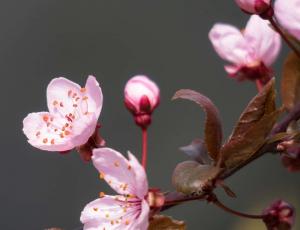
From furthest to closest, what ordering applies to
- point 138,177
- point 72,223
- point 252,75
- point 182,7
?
point 182,7
point 72,223
point 252,75
point 138,177

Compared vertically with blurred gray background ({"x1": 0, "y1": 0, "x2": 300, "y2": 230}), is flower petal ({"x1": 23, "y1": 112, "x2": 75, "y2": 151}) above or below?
above

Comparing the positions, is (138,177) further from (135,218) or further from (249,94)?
(249,94)

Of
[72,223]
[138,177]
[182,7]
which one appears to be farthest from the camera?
[182,7]

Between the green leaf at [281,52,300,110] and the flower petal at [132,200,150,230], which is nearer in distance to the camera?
the flower petal at [132,200,150,230]

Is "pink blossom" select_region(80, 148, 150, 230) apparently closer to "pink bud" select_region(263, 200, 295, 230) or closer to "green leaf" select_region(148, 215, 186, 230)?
"green leaf" select_region(148, 215, 186, 230)

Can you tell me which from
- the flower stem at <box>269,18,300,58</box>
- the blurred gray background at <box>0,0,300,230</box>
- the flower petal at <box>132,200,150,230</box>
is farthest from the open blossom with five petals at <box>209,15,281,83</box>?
the blurred gray background at <box>0,0,300,230</box>

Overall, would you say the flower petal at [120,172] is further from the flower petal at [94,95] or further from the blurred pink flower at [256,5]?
the blurred pink flower at [256,5]

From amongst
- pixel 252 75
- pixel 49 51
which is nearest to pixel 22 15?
pixel 49 51

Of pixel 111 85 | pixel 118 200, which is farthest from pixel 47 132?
pixel 111 85
